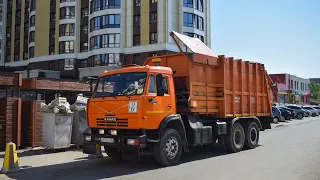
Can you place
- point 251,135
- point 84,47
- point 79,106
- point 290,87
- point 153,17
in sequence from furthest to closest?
1. point 290,87
2. point 84,47
3. point 153,17
4. point 251,135
5. point 79,106

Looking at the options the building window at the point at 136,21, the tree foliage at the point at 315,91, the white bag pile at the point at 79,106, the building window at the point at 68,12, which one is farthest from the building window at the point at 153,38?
the tree foliage at the point at 315,91

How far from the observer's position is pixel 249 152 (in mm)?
11922

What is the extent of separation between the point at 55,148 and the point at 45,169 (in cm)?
285

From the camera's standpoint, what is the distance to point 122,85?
9031mm

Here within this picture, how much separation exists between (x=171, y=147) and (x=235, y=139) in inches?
148

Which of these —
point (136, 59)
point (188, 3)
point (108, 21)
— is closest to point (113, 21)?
point (108, 21)

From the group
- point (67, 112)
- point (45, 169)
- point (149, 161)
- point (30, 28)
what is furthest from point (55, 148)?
point (30, 28)

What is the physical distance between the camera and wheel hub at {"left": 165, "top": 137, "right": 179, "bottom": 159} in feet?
29.8

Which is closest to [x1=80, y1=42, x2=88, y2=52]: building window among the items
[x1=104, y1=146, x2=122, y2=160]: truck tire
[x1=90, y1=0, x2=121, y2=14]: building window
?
[x1=90, y1=0, x2=121, y2=14]: building window

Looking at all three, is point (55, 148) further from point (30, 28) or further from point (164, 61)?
point (30, 28)

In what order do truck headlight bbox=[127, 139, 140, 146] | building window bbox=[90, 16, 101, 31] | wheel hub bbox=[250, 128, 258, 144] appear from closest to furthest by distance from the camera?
1. truck headlight bbox=[127, 139, 140, 146]
2. wheel hub bbox=[250, 128, 258, 144]
3. building window bbox=[90, 16, 101, 31]

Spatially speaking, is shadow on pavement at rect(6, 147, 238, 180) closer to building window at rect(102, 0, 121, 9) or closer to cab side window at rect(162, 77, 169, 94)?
cab side window at rect(162, 77, 169, 94)

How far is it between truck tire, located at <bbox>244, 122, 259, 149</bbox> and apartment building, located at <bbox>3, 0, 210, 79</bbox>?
33.3m

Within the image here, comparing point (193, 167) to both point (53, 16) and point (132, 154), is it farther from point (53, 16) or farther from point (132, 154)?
point (53, 16)
